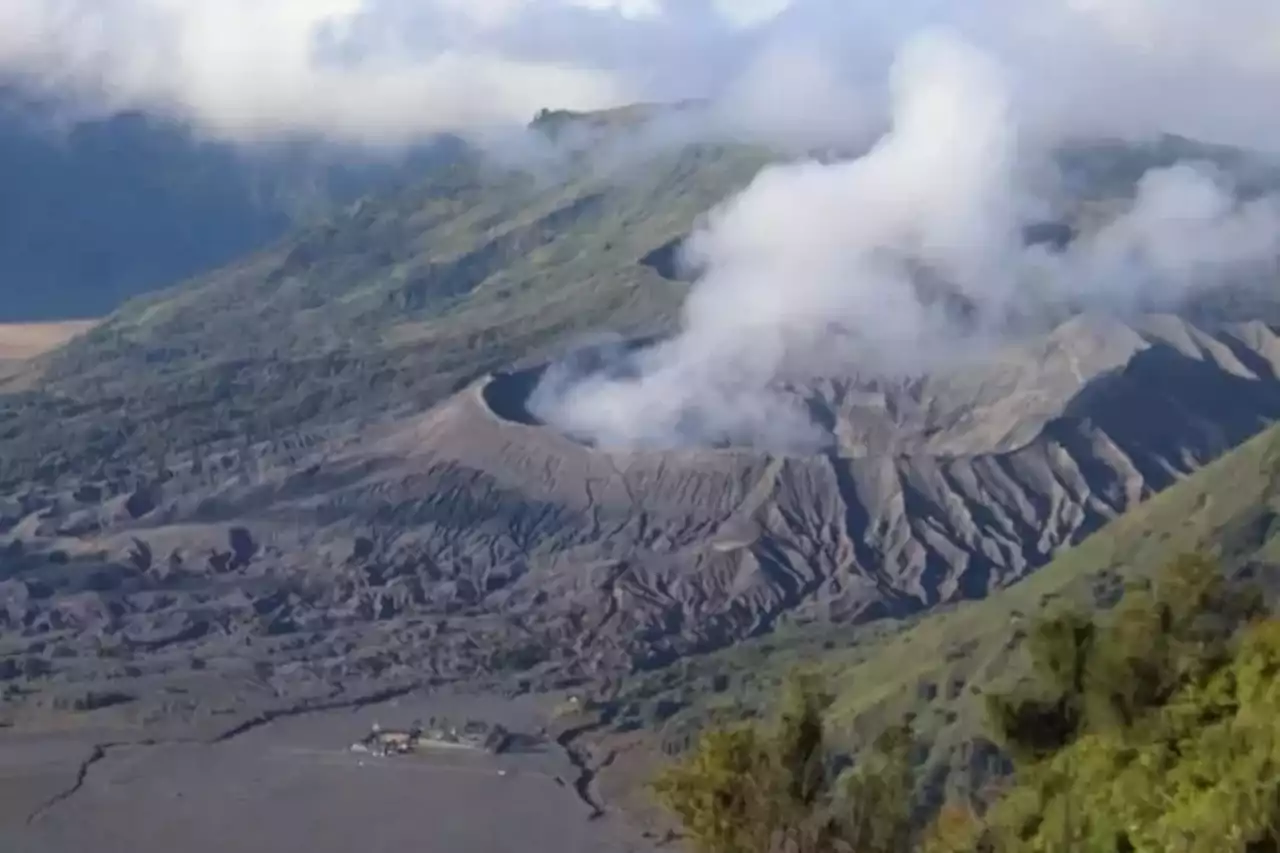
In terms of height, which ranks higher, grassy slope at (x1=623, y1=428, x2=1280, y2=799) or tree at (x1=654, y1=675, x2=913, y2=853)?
tree at (x1=654, y1=675, x2=913, y2=853)

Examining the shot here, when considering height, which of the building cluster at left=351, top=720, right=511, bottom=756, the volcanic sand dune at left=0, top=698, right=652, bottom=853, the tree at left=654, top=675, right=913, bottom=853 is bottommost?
the building cluster at left=351, top=720, right=511, bottom=756

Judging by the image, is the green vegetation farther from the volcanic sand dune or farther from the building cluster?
the building cluster

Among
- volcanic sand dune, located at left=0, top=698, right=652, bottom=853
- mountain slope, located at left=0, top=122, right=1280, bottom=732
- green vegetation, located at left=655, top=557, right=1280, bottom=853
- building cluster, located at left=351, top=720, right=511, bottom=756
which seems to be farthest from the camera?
mountain slope, located at left=0, top=122, right=1280, bottom=732

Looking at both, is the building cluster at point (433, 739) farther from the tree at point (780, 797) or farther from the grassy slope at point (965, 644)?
the tree at point (780, 797)

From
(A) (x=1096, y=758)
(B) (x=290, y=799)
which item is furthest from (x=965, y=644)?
(A) (x=1096, y=758)

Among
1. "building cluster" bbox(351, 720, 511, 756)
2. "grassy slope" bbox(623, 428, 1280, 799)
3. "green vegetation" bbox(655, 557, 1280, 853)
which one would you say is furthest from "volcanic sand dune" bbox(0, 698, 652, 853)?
"green vegetation" bbox(655, 557, 1280, 853)
